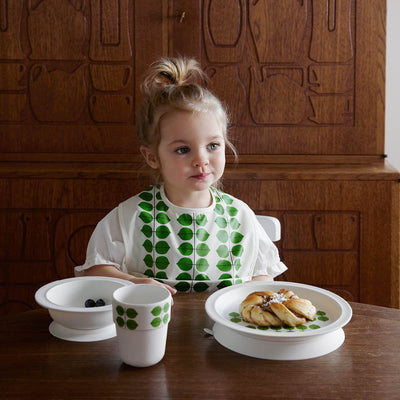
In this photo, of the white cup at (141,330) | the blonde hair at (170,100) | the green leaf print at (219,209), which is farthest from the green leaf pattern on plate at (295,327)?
the blonde hair at (170,100)

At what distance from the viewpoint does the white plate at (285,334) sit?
90 cm

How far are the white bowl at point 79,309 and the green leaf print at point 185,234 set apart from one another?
436 millimetres

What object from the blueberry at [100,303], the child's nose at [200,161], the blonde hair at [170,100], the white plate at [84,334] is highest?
the blonde hair at [170,100]

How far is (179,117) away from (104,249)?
394 millimetres

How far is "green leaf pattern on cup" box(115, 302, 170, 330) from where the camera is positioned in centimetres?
85

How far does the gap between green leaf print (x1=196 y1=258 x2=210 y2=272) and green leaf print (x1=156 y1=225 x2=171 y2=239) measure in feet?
0.36

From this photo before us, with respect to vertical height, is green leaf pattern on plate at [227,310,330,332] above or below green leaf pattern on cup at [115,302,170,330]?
below

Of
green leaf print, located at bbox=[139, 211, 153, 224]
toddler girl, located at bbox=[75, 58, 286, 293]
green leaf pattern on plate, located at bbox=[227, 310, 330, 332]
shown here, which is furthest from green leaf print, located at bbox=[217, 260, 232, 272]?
green leaf pattern on plate, located at bbox=[227, 310, 330, 332]

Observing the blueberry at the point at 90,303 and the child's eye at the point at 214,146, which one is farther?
the child's eye at the point at 214,146

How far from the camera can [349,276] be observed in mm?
2031

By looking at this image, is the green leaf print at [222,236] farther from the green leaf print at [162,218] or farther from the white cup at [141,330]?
the white cup at [141,330]

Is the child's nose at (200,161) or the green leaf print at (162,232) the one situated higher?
the child's nose at (200,161)

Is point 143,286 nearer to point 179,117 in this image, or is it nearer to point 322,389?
point 322,389

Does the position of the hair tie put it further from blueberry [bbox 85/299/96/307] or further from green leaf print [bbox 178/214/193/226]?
blueberry [bbox 85/299/96/307]
